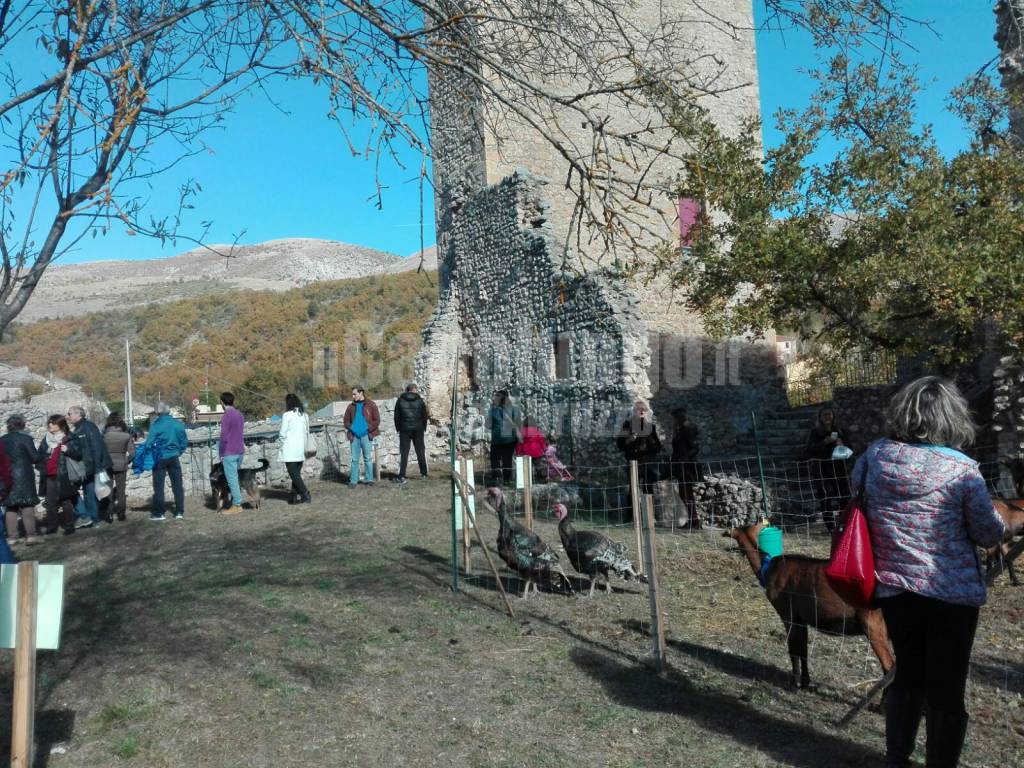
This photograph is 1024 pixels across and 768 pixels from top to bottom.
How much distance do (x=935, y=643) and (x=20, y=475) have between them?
9656 millimetres

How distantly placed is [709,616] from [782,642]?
759 millimetres

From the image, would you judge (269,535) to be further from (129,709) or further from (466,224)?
(466,224)

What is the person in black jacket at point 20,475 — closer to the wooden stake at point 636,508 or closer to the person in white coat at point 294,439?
the person in white coat at point 294,439

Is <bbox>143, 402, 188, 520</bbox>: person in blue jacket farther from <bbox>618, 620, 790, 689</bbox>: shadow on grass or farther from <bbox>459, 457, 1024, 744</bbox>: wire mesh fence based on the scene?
<bbox>618, 620, 790, 689</bbox>: shadow on grass

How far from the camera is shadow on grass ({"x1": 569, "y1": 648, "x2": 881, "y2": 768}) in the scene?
372cm

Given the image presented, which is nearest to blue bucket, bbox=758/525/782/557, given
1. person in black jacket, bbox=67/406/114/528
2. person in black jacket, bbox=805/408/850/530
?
person in black jacket, bbox=805/408/850/530

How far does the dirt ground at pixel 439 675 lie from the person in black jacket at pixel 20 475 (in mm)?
2317

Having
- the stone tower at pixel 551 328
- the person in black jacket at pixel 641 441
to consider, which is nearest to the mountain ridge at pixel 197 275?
the stone tower at pixel 551 328

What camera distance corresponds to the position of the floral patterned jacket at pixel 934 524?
3.04 metres

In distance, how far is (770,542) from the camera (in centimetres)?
475

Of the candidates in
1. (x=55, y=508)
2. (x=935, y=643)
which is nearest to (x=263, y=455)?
(x=55, y=508)

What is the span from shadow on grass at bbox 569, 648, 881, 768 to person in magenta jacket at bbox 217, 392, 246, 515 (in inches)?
274

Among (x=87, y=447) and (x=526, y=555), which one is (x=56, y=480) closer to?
(x=87, y=447)

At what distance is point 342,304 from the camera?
164 feet
